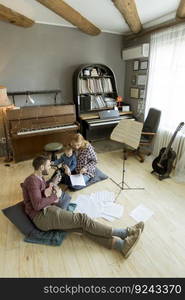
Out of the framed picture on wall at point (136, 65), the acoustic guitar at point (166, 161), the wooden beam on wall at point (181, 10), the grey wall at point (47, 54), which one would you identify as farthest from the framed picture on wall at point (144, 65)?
the acoustic guitar at point (166, 161)

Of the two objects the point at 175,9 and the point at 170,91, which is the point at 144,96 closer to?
the point at 170,91

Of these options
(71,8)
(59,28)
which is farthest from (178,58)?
(59,28)

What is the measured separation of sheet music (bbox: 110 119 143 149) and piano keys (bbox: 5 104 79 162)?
1173 millimetres

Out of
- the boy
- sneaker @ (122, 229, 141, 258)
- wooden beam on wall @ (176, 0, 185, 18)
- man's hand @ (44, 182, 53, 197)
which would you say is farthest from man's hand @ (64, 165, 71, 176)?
wooden beam on wall @ (176, 0, 185, 18)

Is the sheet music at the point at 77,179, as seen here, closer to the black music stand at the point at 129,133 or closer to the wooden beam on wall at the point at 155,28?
the black music stand at the point at 129,133

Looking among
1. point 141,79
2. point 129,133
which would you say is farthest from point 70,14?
point 129,133

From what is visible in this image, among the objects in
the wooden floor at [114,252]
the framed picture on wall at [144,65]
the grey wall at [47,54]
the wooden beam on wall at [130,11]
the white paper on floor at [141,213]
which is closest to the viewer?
the wooden floor at [114,252]

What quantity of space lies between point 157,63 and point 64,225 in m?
2.94

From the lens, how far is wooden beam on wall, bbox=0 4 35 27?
8.56 feet

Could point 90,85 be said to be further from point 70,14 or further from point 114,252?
point 114,252

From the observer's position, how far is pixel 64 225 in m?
1.61

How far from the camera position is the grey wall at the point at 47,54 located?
10.1 ft

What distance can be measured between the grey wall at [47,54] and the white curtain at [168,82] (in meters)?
1.10

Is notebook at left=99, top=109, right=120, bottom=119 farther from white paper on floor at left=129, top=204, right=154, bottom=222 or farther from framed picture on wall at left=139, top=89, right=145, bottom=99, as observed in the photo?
white paper on floor at left=129, top=204, right=154, bottom=222
